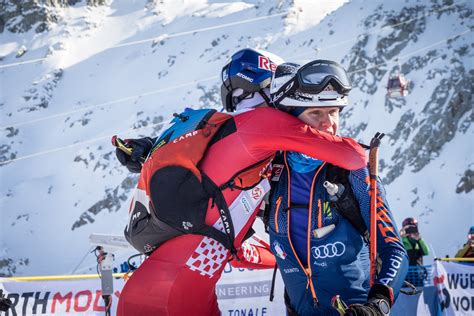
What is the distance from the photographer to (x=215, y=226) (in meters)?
3.32

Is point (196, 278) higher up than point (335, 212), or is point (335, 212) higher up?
point (335, 212)

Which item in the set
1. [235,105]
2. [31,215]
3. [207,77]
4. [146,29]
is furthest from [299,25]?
[235,105]

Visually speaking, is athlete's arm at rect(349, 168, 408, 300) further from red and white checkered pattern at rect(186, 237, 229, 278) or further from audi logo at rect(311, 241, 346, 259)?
red and white checkered pattern at rect(186, 237, 229, 278)

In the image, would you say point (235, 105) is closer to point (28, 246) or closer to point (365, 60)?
point (365, 60)

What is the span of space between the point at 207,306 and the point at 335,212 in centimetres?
88

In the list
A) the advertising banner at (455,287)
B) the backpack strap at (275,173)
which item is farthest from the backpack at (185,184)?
the advertising banner at (455,287)

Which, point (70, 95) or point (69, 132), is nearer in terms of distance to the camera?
point (69, 132)

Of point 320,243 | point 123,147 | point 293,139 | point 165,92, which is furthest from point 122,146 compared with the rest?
point 165,92

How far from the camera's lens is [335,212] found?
3158mm

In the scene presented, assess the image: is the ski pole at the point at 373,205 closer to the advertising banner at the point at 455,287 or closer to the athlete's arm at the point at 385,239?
the athlete's arm at the point at 385,239

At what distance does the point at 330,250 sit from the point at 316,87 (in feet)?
2.73

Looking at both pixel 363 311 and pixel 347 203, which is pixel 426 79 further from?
pixel 363 311

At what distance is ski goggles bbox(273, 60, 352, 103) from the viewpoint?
3.16 m

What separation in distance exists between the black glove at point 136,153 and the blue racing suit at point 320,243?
94 cm
